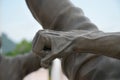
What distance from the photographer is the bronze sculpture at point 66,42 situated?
2.73ft

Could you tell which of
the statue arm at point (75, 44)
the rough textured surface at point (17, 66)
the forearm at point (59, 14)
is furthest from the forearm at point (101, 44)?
the rough textured surface at point (17, 66)

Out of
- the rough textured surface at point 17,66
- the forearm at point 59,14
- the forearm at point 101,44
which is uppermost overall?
the forearm at point 59,14

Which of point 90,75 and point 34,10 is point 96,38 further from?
point 34,10

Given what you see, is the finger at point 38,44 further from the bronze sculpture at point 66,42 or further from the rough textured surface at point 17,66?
the rough textured surface at point 17,66

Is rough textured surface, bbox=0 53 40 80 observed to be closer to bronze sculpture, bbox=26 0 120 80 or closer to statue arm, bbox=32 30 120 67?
bronze sculpture, bbox=26 0 120 80

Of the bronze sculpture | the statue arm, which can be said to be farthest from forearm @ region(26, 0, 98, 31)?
the statue arm

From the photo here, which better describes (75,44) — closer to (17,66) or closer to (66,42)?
(66,42)

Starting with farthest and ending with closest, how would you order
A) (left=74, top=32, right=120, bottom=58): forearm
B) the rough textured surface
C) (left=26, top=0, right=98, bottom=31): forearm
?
the rough textured surface
(left=26, top=0, right=98, bottom=31): forearm
(left=74, top=32, right=120, bottom=58): forearm

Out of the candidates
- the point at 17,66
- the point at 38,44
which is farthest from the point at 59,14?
the point at 17,66

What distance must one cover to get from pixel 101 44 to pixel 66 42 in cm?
8

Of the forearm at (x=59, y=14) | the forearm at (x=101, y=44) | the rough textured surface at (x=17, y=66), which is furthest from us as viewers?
the rough textured surface at (x=17, y=66)

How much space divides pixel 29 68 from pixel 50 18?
0.94 feet

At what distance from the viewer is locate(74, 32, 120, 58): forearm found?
800 millimetres

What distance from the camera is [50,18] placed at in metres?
1.05
